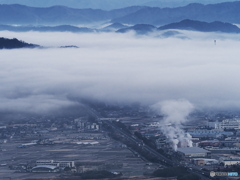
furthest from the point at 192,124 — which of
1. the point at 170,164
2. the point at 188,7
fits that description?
the point at 188,7

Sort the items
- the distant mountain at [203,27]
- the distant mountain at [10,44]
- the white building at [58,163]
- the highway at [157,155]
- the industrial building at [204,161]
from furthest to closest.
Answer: the distant mountain at [203,27]
the distant mountain at [10,44]
the industrial building at [204,161]
the white building at [58,163]
the highway at [157,155]

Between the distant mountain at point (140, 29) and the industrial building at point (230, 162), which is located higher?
the distant mountain at point (140, 29)

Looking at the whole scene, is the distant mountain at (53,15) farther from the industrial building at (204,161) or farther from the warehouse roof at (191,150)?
the industrial building at (204,161)

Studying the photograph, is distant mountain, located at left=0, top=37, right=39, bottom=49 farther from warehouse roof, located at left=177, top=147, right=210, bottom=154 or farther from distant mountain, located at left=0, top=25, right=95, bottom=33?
warehouse roof, located at left=177, top=147, right=210, bottom=154

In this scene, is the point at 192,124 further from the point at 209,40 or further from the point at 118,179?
the point at 209,40

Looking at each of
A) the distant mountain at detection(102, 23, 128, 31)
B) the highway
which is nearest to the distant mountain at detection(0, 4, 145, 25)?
the distant mountain at detection(102, 23, 128, 31)

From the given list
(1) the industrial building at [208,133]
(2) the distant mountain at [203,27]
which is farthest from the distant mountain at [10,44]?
(2) the distant mountain at [203,27]

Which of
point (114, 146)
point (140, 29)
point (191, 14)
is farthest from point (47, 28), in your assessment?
point (114, 146)

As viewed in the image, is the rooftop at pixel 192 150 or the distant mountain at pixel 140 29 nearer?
the rooftop at pixel 192 150
